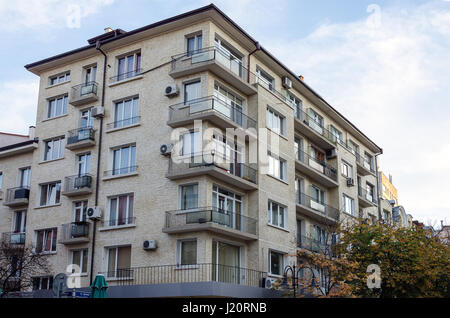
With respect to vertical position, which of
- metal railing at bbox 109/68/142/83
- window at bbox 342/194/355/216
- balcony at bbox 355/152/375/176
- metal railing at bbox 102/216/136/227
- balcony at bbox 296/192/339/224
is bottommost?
metal railing at bbox 102/216/136/227

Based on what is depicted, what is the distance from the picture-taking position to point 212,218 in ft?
81.0

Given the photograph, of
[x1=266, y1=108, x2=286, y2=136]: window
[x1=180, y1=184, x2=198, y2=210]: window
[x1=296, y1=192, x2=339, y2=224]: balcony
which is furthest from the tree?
[x1=296, y1=192, x2=339, y2=224]: balcony

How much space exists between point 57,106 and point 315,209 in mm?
15996

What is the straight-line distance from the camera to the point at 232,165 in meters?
27.4

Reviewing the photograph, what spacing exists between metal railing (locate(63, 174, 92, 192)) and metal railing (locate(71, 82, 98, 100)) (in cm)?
437

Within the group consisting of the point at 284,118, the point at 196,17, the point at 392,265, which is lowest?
the point at 392,265

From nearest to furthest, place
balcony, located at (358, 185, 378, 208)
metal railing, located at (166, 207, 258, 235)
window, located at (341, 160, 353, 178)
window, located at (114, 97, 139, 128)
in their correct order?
metal railing, located at (166, 207, 258, 235), window, located at (114, 97, 139, 128), window, located at (341, 160, 353, 178), balcony, located at (358, 185, 378, 208)

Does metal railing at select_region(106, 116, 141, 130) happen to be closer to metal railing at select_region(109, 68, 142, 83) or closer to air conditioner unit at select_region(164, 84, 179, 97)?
air conditioner unit at select_region(164, 84, 179, 97)

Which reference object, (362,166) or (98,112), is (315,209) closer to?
(362,166)

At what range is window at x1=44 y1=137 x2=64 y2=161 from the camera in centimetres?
3111

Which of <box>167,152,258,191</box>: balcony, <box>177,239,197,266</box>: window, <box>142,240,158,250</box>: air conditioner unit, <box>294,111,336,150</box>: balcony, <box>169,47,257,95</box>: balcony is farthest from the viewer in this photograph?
<box>294,111,336,150</box>: balcony

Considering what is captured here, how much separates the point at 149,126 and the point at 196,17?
5.67 metres
